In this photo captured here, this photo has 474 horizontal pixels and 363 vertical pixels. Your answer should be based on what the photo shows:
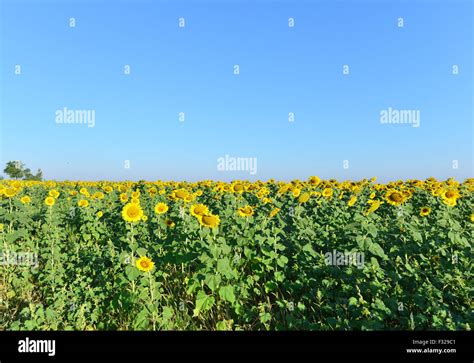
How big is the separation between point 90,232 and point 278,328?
5.77 m

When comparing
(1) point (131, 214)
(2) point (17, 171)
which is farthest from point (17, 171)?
(1) point (131, 214)

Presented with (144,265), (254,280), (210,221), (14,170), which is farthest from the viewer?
(14,170)

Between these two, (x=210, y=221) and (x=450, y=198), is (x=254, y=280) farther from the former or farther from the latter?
(x=450, y=198)

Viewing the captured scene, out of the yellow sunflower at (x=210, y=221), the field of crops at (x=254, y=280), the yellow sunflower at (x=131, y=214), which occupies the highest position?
the yellow sunflower at (x=131, y=214)

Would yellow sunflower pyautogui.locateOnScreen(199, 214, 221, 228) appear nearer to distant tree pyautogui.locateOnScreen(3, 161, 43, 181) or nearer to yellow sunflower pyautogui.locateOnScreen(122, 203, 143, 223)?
yellow sunflower pyautogui.locateOnScreen(122, 203, 143, 223)

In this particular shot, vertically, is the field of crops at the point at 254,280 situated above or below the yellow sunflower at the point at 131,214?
below

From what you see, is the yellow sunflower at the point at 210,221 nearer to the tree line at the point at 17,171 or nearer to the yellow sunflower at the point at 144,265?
the yellow sunflower at the point at 144,265

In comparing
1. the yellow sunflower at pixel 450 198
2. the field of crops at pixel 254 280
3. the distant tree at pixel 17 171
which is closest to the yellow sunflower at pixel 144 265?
the field of crops at pixel 254 280

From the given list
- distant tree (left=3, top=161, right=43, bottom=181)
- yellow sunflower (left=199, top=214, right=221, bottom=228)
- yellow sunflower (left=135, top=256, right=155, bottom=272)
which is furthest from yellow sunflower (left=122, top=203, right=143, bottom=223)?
distant tree (left=3, top=161, right=43, bottom=181)

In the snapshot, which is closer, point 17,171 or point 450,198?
point 450,198

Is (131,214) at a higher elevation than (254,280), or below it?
higher

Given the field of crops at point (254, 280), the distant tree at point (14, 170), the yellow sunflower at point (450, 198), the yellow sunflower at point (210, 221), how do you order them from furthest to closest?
the distant tree at point (14, 170), the yellow sunflower at point (450, 198), the yellow sunflower at point (210, 221), the field of crops at point (254, 280)
